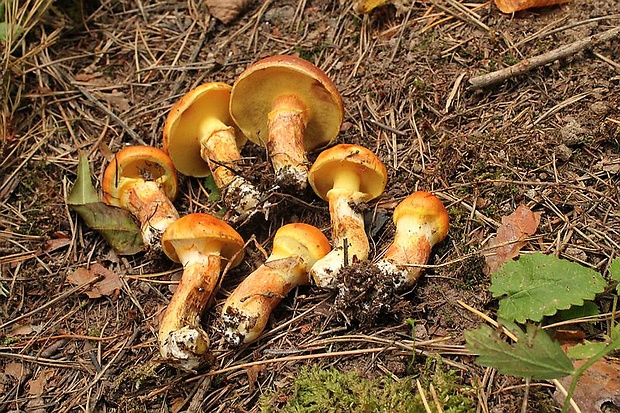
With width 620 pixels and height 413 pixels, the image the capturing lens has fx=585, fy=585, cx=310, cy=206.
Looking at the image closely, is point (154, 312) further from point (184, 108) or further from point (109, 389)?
point (184, 108)

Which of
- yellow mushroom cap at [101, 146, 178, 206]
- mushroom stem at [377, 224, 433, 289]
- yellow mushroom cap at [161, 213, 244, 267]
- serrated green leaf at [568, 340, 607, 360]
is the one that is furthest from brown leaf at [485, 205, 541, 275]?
yellow mushroom cap at [101, 146, 178, 206]

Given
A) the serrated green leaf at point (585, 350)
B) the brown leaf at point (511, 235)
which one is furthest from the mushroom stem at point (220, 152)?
the serrated green leaf at point (585, 350)

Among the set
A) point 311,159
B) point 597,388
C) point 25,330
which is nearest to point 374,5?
point 311,159

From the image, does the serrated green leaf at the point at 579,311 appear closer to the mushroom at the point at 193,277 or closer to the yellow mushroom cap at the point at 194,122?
the mushroom at the point at 193,277

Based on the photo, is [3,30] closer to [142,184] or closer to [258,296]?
[142,184]

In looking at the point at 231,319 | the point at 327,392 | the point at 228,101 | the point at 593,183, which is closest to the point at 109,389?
the point at 231,319

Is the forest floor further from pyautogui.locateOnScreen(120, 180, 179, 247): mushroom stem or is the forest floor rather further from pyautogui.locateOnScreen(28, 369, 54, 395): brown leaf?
pyautogui.locateOnScreen(120, 180, 179, 247): mushroom stem
